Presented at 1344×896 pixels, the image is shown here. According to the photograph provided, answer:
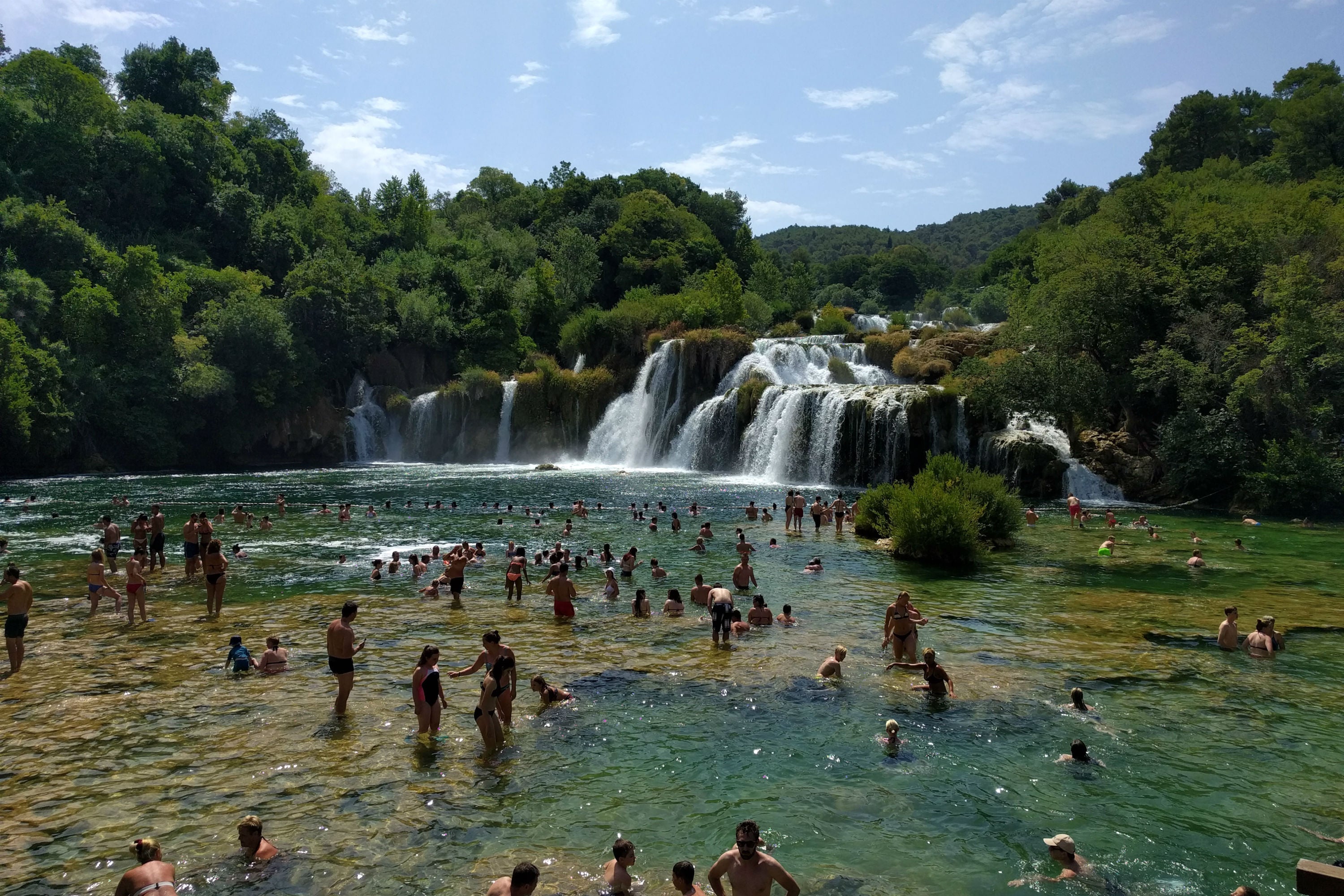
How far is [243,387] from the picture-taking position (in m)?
53.2

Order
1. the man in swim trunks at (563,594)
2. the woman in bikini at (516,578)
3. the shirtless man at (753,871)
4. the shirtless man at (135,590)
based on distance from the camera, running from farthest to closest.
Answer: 1. the woman in bikini at (516,578)
2. the man in swim trunks at (563,594)
3. the shirtless man at (135,590)
4. the shirtless man at (753,871)

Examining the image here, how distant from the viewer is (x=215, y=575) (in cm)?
1661

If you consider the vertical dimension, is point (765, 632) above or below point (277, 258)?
below

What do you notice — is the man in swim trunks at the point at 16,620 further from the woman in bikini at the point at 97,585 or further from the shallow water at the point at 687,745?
the woman in bikini at the point at 97,585

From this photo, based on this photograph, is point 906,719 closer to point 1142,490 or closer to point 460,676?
point 460,676

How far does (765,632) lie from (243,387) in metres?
48.4

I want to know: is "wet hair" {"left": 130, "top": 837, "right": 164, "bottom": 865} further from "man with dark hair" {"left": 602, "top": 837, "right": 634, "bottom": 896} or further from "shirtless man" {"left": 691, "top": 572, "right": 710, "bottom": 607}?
"shirtless man" {"left": 691, "top": 572, "right": 710, "bottom": 607}

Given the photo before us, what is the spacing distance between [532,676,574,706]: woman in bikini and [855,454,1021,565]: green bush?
1336cm

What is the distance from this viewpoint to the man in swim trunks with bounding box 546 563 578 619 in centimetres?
1669

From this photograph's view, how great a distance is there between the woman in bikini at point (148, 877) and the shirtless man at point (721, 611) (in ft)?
32.3

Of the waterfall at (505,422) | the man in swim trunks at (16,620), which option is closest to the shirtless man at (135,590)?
the man in swim trunks at (16,620)

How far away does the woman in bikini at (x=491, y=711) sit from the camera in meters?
10.1

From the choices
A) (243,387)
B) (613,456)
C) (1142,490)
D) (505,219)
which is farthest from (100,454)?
(505,219)

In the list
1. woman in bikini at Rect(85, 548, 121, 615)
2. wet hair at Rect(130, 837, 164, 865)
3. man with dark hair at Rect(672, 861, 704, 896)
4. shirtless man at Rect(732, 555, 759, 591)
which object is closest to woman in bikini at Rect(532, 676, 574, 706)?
man with dark hair at Rect(672, 861, 704, 896)
